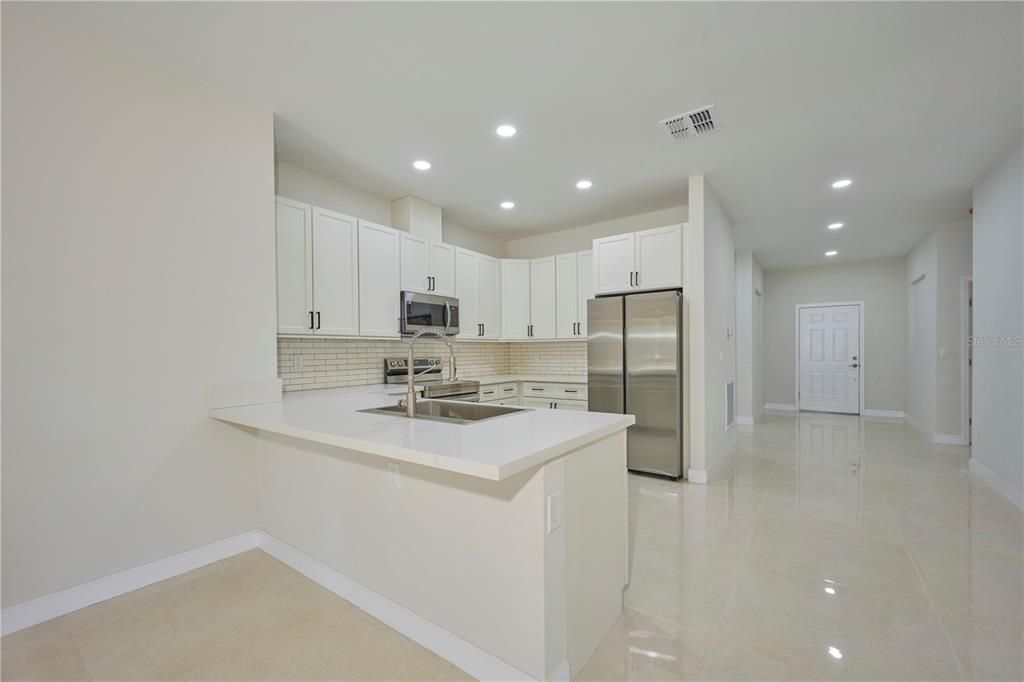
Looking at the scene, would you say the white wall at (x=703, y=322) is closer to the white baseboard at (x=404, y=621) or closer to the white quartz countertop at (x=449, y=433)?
the white quartz countertop at (x=449, y=433)

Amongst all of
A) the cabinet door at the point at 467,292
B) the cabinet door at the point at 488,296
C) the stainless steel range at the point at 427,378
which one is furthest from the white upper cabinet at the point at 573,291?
the stainless steel range at the point at 427,378

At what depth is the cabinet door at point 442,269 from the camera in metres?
4.38

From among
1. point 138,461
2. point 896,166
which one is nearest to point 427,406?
point 138,461

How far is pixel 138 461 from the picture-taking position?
221 cm

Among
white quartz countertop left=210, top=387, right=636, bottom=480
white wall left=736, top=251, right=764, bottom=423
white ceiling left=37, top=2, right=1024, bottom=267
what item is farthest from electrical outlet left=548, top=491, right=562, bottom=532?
white wall left=736, top=251, right=764, bottom=423

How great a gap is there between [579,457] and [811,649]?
1223 millimetres

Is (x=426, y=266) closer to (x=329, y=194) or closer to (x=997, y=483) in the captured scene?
(x=329, y=194)

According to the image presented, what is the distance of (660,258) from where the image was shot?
4176 mm

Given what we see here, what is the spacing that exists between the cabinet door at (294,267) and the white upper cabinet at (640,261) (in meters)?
2.77

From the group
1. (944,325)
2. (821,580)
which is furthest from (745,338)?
(821,580)

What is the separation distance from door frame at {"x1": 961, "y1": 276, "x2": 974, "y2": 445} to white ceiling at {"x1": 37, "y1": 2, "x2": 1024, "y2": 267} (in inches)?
66.2

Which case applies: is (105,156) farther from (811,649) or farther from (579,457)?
(811,649)

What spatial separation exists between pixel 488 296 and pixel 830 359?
6765 mm

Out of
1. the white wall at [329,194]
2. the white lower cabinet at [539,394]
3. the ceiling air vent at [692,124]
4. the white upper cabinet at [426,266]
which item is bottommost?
the white lower cabinet at [539,394]
